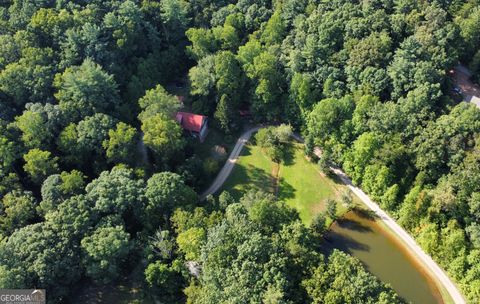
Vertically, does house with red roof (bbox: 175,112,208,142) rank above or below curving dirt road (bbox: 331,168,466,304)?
above

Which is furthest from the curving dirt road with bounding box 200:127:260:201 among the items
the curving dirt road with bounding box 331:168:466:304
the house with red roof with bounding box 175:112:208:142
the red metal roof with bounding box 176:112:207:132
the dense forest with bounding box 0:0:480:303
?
the curving dirt road with bounding box 331:168:466:304

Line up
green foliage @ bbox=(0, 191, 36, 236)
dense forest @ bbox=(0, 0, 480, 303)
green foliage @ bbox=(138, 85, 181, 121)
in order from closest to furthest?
1. dense forest @ bbox=(0, 0, 480, 303)
2. green foliage @ bbox=(0, 191, 36, 236)
3. green foliage @ bbox=(138, 85, 181, 121)

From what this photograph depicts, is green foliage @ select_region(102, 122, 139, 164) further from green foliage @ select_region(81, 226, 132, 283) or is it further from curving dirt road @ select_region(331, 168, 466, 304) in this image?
curving dirt road @ select_region(331, 168, 466, 304)

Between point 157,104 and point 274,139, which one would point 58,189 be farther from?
point 274,139

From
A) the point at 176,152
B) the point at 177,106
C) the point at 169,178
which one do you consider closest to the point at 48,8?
the point at 177,106

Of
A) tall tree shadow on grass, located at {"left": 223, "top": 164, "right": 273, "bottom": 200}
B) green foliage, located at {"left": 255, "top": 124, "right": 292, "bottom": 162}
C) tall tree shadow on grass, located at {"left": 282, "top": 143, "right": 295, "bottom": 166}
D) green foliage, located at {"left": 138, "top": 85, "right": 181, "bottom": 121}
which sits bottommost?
tall tree shadow on grass, located at {"left": 223, "top": 164, "right": 273, "bottom": 200}

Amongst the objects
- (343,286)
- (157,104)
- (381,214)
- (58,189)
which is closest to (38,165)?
(58,189)
